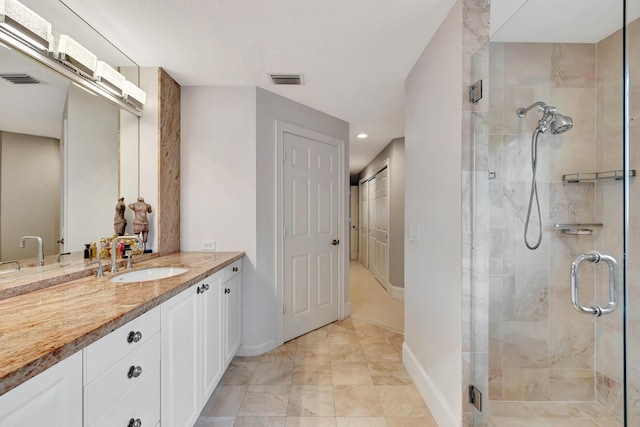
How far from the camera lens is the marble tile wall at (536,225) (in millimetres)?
1417

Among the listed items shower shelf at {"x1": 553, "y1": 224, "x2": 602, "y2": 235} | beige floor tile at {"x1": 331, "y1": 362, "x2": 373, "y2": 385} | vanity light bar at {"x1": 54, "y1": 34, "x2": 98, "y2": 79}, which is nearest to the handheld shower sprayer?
shower shelf at {"x1": 553, "y1": 224, "x2": 602, "y2": 235}

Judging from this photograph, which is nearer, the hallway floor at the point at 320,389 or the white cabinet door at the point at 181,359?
the white cabinet door at the point at 181,359

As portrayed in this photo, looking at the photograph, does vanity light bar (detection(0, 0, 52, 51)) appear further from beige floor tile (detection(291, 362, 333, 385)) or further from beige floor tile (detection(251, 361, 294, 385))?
beige floor tile (detection(291, 362, 333, 385))

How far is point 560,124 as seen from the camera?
1.46 meters

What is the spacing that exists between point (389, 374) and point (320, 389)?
55cm

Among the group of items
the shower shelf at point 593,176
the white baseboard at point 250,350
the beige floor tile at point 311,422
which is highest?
the shower shelf at point 593,176

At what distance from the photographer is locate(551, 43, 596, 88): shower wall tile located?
4.52 feet

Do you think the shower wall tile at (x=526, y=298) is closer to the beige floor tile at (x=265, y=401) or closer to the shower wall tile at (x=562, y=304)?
the shower wall tile at (x=562, y=304)

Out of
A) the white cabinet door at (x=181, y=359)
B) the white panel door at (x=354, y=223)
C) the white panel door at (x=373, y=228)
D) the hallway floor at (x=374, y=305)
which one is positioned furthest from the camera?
the white panel door at (x=354, y=223)

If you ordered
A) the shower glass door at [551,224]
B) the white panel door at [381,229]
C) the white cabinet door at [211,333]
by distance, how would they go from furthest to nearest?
the white panel door at [381,229] < the white cabinet door at [211,333] < the shower glass door at [551,224]

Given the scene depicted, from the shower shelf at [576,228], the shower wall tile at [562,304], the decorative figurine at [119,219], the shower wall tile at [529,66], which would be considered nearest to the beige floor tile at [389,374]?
the shower wall tile at [562,304]

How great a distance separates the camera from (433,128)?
174 centimetres

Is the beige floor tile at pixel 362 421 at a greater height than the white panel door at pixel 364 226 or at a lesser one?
lesser

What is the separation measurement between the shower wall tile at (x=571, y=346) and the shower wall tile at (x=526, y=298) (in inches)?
4.3
